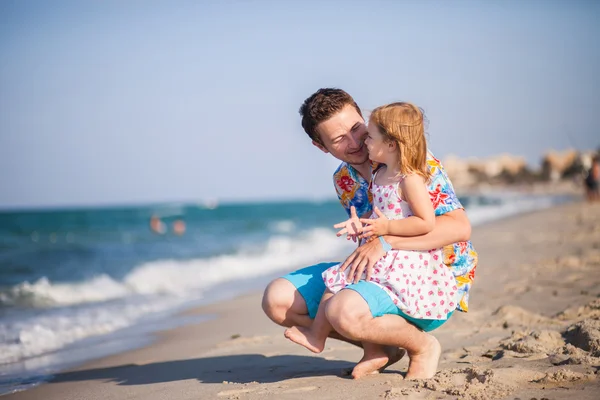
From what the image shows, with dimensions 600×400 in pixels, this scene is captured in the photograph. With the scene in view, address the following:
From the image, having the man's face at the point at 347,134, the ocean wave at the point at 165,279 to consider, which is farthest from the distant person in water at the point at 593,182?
the man's face at the point at 347,134

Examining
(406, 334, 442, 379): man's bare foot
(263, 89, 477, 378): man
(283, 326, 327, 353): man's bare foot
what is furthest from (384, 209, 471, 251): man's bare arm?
(283, 326, 327, 353): man's bare foot

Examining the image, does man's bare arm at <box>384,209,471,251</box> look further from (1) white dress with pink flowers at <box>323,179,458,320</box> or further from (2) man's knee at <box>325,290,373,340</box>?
(2) man's knee at <box>325,290,373,340</box>

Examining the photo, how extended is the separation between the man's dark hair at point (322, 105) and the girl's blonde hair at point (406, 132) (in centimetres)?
32

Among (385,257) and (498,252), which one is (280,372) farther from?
(498,252)

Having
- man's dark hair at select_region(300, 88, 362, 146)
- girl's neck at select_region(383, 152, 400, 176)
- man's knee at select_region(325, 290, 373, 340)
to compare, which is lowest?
man's knee at select_region(325, 290, 373, 340)

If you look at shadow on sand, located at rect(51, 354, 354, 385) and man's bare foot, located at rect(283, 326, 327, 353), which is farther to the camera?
shadow on sand, located at rect(51, 354, 354, 385)

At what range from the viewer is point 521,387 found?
8.83 ft

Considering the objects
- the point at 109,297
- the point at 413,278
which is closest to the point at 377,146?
the point at 413,278

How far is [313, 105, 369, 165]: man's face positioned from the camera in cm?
309

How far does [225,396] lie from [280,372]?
1.94 feet

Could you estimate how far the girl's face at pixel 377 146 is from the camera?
2.84m

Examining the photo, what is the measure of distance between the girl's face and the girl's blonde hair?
0.08 ft

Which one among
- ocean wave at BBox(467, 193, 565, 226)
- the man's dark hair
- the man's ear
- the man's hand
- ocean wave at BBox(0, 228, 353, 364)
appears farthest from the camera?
ocean wave at BBox(467, 193, 565, 226)

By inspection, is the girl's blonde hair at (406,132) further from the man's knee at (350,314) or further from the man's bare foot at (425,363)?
the man's bare foot at (425,363)
